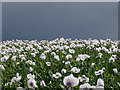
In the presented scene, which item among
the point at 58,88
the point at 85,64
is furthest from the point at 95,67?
the point at 58,88

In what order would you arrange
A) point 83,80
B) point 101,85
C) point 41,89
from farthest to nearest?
point 83,80 → point 41,89 → point 101,85

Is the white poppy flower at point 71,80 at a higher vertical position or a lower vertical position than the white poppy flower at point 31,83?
higher

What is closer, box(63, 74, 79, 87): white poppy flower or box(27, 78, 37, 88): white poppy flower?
box(63, 74, 79, 87): white poppy flower

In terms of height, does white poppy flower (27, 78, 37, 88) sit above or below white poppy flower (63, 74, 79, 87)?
below

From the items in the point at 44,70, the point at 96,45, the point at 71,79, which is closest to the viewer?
the point at 71,79

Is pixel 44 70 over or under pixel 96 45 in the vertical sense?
under

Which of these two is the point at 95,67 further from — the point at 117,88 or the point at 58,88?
the point at 58,88

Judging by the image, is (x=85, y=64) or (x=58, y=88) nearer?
(x=58, y=88)

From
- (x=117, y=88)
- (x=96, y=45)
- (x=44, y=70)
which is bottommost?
(x=117, y=88)

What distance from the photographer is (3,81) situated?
3.48 metres

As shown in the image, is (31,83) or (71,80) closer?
(71,80)

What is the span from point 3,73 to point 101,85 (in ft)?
7.83

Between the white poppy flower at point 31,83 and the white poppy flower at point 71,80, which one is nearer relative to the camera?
the white poppy flower at point 71,80

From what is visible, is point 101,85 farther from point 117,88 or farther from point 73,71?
point 73,71
